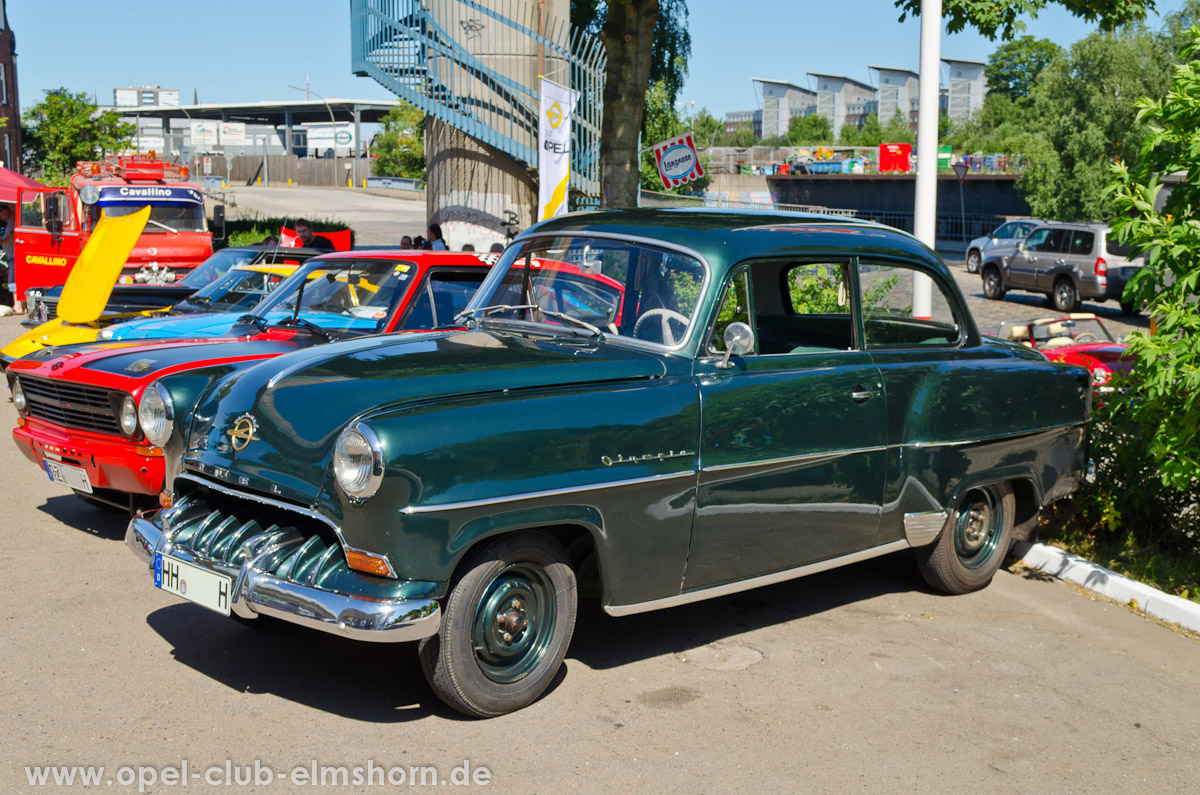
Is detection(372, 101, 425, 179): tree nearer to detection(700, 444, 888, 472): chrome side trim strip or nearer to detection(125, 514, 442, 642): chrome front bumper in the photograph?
detection(700, 444, 888, 472): chrome side trim strip

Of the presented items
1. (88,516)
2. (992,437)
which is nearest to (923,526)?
(992,437)

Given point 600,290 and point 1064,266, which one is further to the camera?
point 1064,266

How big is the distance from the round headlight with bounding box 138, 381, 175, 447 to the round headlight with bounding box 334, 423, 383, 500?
181cm

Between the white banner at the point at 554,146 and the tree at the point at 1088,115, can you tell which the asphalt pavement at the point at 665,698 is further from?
the tree at the point at 1088,115

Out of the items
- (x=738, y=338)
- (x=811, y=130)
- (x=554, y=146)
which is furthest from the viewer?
(x=811, y=130)

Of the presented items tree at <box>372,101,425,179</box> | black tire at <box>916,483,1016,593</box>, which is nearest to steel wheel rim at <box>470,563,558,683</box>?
black tire at <box>916,483,1016,593</box>

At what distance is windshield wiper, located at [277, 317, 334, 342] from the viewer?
739 cm

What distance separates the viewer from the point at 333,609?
13.1ft

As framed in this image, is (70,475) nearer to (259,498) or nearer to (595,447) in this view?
(259,498)

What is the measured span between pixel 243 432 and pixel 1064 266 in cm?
2303

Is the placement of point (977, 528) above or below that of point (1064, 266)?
below

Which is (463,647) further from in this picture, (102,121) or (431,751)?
(102,121)

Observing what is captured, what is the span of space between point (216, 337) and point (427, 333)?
2.88 metres

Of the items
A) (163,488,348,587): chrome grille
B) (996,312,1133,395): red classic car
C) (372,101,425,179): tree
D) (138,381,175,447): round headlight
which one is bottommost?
(163,488,348,587): chrome grille
